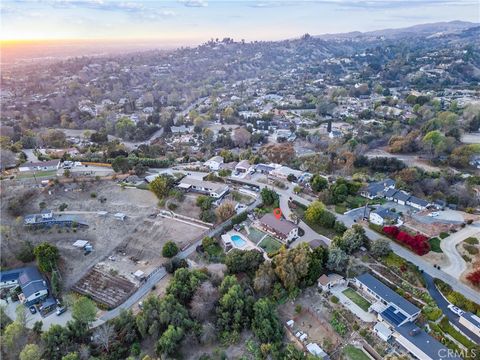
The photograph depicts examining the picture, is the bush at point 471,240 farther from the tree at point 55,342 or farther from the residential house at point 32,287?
the residential house at point 32,287

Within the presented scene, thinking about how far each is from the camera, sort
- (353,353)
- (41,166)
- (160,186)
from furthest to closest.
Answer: (41,166)
(160,186)
(353,353)

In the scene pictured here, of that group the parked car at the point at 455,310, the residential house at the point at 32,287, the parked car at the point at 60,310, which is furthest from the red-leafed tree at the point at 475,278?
the residential house at the point at 32,287

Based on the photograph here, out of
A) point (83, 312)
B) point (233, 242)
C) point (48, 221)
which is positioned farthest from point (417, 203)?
point (48, 221)

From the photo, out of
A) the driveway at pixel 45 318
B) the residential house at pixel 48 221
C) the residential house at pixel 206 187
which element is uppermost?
the residential house at pixel 206 187

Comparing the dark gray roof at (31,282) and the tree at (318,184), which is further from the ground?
the tree at (318,184)

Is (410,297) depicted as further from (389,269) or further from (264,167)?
(264,167)

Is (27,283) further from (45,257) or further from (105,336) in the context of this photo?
(105,336)
